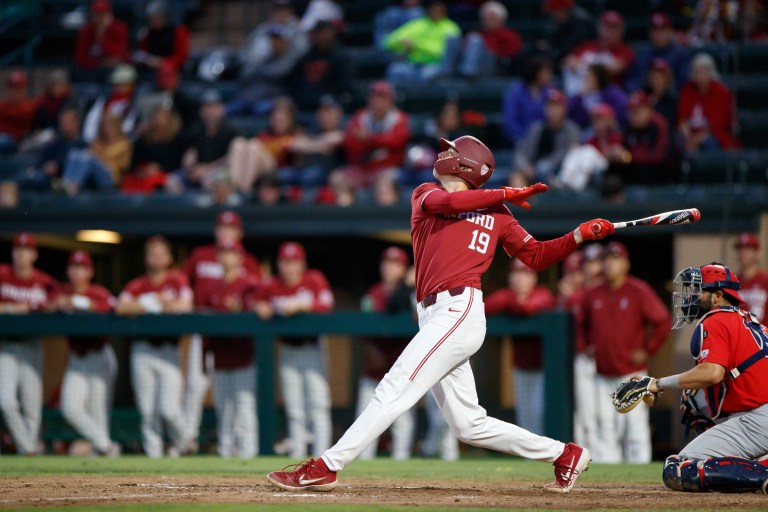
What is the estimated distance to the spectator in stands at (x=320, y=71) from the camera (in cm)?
1291

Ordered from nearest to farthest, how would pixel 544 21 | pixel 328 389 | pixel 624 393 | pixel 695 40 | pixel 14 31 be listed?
pixel 624 393 < pixel 328 389 < pixel 695 40 < pixel 544 21 < pixel 14 31

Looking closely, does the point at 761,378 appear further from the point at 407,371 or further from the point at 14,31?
the point at 14,31

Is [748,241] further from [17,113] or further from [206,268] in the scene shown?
[17,113]

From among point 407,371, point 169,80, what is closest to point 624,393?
point 407,371

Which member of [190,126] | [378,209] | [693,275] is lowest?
[693,275]

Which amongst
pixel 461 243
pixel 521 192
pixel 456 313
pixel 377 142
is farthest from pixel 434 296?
pixel 377 142

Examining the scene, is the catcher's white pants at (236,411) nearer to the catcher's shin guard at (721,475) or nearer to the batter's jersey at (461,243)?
the batter's jersey at (461,243)

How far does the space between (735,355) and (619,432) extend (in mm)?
3753

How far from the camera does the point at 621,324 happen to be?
9102 millimetres

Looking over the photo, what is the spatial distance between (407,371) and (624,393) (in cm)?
108

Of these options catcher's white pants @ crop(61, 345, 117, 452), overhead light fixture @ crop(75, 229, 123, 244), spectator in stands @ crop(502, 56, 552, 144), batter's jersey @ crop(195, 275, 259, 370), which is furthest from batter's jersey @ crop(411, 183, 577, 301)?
overhead light fixture @ crop(75, 229, 123, 244)

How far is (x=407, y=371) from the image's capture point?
5.11 m

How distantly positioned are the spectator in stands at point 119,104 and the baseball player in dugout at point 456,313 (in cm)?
834

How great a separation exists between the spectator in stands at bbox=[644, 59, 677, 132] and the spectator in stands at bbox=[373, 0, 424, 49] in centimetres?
307
